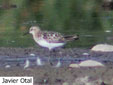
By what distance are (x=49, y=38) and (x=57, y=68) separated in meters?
0.47

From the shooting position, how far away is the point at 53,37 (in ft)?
13.0

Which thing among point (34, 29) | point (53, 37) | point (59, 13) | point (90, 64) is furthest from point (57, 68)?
point (59, 13)

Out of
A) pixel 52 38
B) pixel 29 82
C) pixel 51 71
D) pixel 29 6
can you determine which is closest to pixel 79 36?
pixel 52 38

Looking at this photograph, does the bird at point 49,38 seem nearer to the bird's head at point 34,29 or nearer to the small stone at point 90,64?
the bird's head at point 34,29

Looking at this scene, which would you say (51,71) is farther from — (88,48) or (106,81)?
(88,48)

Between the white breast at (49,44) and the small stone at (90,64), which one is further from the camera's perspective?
the white breast at (49,44)

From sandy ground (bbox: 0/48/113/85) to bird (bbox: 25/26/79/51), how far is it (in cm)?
8

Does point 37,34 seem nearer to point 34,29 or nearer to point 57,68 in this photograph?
point 34,29

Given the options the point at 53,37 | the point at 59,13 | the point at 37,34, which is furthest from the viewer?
the point at 37,34

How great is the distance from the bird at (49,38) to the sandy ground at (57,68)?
0.28ft

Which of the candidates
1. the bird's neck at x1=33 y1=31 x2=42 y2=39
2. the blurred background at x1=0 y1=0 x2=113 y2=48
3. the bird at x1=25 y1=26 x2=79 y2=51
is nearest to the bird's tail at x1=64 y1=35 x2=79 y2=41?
the bird at x1=25 y1=26 x2=79 y2=51

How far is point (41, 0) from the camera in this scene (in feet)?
9.46

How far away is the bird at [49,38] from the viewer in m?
3.97

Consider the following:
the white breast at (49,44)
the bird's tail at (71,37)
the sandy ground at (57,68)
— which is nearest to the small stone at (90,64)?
the sandy ground at (57,68)
